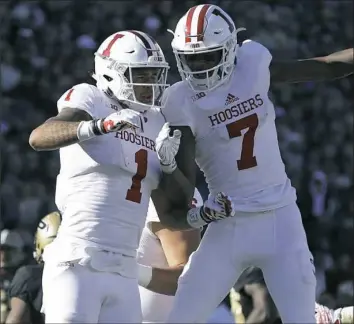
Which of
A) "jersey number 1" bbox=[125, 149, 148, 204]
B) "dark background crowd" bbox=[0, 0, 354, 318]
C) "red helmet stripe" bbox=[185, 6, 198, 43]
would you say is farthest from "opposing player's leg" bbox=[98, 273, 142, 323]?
"dark background crowd" bbox=[0, 0, 354, 318]

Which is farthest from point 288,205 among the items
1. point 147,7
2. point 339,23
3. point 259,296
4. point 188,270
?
point 339,23

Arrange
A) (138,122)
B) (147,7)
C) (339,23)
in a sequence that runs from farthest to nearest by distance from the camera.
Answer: (339,23) < (147,7) < (138,122)

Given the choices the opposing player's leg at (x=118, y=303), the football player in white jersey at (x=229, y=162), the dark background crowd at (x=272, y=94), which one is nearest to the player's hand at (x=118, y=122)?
the football player in white jersey at (x=229, y=162)

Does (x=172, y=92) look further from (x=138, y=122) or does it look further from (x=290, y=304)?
(x=290, y=304)

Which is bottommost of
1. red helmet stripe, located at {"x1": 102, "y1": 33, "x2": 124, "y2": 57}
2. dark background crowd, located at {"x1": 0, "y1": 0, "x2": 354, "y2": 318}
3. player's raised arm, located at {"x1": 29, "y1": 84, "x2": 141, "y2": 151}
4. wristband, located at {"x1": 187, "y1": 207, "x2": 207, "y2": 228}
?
dark background crowd, located at {"x1": 0, "y1": 0, "x2": 354, "y2": 318}

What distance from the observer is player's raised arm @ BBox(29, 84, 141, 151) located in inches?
144

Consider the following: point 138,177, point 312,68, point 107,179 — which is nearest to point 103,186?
point 107,179

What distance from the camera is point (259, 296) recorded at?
5.44 m

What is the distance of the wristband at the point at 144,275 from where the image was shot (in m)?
4.33

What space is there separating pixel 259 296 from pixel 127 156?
1719 mm

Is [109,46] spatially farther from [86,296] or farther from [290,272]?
[290,272]

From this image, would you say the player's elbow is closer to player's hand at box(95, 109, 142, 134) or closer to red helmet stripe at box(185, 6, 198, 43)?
player's hand at box(95, 109, 142, 134)

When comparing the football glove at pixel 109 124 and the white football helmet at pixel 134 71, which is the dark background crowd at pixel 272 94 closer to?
the white football helmet at pixel 134 71

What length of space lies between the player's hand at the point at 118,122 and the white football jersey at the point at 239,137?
1.45 feet
